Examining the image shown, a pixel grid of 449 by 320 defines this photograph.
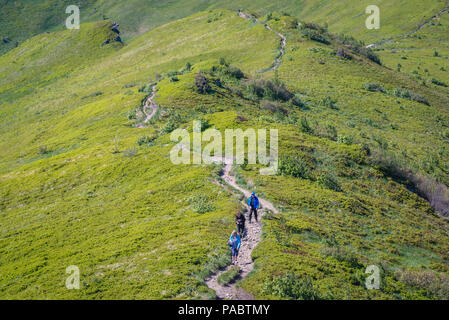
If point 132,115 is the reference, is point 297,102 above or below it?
below

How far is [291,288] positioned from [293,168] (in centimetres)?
1808

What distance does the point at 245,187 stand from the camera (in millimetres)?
29906

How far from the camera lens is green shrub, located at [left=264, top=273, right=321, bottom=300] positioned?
16.3 metres

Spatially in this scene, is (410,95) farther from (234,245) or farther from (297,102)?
(234,245)

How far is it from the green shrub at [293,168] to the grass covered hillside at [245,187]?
0.21m

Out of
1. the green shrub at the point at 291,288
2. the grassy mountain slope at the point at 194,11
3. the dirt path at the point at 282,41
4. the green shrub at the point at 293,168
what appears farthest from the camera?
the grassy mountain slope at the point at 194,11

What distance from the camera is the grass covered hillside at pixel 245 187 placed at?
1936cm

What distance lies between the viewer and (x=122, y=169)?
3947 cm

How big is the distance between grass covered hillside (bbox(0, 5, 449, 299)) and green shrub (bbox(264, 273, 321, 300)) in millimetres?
69

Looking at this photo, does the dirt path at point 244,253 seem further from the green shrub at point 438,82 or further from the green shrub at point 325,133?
the green shrub at point 438,82

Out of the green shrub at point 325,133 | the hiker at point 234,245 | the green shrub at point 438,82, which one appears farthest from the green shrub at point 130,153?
the green shrub at point 438,82

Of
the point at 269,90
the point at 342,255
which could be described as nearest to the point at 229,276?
the point at 342,255

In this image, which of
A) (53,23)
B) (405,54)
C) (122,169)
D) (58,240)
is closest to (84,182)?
(122,169)
